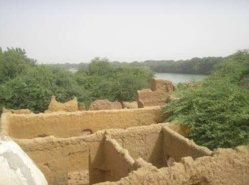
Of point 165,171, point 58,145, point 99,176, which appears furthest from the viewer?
point 99,176

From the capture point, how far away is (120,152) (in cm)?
809

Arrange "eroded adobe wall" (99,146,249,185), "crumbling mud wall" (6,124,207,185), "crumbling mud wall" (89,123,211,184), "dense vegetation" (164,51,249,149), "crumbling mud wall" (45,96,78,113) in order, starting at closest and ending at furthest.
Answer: "eroded adobe wall" (99,146,249,185) < "crumbling mud wall" (6,124,207,185) < "crumbling mud wall" (89,123,211,184) < "dense vegetation" (164,51,249,149) < "crumbling mud wall" (45,96,78,113)

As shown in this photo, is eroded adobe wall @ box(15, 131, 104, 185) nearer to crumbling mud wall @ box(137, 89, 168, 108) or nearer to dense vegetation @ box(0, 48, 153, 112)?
crumbling mud wall @ box(137, 89, 168, 108)

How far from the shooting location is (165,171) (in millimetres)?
6195

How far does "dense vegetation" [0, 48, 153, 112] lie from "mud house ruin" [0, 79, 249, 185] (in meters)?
11.5

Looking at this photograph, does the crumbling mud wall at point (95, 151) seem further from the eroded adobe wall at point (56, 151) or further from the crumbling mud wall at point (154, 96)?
the crumbling mud wall at point (154, 96)

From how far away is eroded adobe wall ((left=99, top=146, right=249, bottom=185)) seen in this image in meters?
6.03

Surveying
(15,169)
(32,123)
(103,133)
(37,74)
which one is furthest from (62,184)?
(37,74)

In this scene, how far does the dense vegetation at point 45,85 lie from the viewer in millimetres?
22562

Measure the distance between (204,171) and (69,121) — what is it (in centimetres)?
684

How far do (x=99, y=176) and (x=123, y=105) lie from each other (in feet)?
39.2

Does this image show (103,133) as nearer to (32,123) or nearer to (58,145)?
(58,145)

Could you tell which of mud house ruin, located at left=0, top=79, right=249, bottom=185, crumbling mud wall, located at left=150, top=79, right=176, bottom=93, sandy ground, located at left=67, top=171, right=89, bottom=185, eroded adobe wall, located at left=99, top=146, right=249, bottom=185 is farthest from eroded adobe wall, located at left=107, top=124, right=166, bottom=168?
crumbling mud wall, located at left=150, top=79, right=176, bottom=93

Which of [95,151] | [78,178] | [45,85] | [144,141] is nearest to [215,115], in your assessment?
[144,141]
